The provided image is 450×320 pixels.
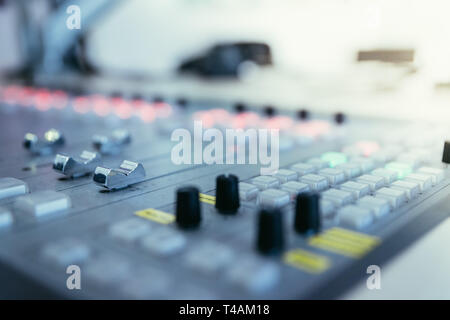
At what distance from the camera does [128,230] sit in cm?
49

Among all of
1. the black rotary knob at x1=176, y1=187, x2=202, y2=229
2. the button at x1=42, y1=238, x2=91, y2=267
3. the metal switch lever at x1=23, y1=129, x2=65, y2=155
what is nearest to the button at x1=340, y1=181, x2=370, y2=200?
the black rotary knob at x1=176, y1=187, x2=202, y2=229

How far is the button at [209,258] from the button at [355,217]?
0.16 m

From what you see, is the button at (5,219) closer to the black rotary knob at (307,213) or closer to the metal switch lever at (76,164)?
the metal switch lever at (76,164)

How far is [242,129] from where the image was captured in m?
1.12

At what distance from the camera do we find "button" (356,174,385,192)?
655 millimetres

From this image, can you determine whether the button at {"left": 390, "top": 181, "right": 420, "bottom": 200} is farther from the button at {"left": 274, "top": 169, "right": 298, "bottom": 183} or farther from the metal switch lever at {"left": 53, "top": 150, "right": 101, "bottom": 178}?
the metal switch lever at {"left": 53, "top": 150, "right": 101, "bottom": 178}

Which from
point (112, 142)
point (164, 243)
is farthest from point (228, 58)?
point (164, 243)

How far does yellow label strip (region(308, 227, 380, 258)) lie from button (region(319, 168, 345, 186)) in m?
0.18

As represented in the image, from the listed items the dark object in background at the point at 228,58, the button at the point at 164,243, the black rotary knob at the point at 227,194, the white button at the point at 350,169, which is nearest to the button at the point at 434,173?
the white button at the point at 350,169

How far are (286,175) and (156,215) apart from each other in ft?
0.76

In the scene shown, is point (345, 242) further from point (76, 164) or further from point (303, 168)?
point (76, 164)

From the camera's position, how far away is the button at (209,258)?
16.4 inches

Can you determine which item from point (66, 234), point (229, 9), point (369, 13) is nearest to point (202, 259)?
point (66, 234)
